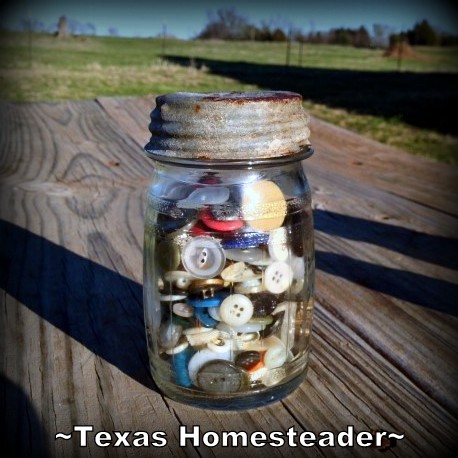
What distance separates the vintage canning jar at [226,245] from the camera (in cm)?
56

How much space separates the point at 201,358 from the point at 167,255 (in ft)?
0.38

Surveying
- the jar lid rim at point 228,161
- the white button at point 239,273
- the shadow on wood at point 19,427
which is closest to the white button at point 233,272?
the white button at point 239,273

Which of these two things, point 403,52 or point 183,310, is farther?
point 403,52

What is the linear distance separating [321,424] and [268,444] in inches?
2.4

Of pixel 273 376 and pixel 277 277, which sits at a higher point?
pixel 277 277

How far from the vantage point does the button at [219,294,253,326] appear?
590mm

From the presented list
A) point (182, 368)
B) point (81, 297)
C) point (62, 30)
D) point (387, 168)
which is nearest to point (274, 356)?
point (182, 368)

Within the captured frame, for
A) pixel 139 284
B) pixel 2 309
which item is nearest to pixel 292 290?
pixel 139 284

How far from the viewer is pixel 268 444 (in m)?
0.56

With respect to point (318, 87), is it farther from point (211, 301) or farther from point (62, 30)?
point (62, 30)

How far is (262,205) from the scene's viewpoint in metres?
0.61

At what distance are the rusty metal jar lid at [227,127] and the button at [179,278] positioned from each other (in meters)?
0.12

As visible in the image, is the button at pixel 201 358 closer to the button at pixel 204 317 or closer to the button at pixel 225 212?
the button at pixel 204 317

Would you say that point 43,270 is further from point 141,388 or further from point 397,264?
point 397,264
